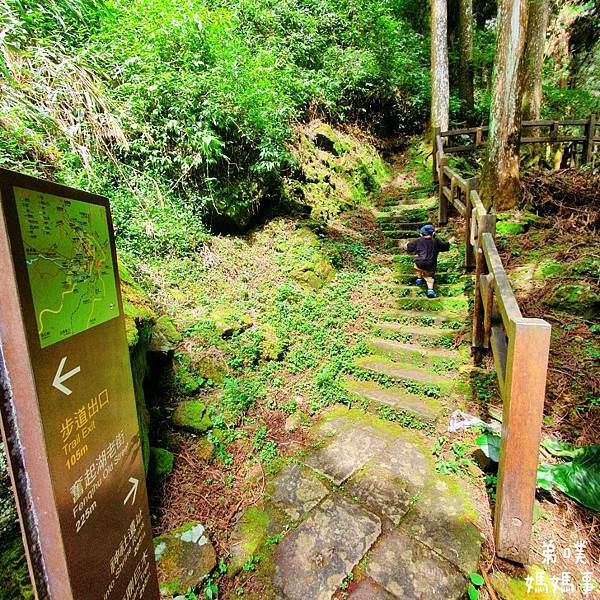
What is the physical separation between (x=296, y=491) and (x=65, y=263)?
252 centimetres

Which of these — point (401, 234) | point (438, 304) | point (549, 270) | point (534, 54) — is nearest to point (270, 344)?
point (438, 304)

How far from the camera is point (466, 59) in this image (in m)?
11.9

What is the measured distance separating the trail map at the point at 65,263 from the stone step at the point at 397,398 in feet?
10.2

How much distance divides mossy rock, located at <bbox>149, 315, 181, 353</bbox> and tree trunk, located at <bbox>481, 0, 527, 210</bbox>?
586cm

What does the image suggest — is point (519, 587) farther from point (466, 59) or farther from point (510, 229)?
point (466, 59)

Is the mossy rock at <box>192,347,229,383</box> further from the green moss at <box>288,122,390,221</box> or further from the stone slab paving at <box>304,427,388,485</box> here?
the green moss at <box>288,122,390,221</box>

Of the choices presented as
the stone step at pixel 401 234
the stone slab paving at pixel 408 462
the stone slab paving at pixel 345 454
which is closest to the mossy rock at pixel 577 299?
the stone slab paving at pixel 408 462

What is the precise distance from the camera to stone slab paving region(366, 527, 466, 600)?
2039 millimetres

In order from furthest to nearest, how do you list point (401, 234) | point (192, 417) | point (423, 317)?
point (401, 234), point (423, 317), point (192, 417)

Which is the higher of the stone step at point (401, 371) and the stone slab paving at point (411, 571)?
the stone step at point (401, 371)

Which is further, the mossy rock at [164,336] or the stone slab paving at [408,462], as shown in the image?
the mossy rock at [164,336]

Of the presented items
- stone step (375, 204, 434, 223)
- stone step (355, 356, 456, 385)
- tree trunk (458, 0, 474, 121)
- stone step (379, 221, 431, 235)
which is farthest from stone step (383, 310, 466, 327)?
tree trunk (458, 0, 474, 121)

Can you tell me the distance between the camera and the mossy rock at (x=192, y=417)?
131 inches

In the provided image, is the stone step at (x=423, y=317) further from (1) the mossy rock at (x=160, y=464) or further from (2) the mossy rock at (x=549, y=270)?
(1) the mossy rock at (x=160, y=464)
